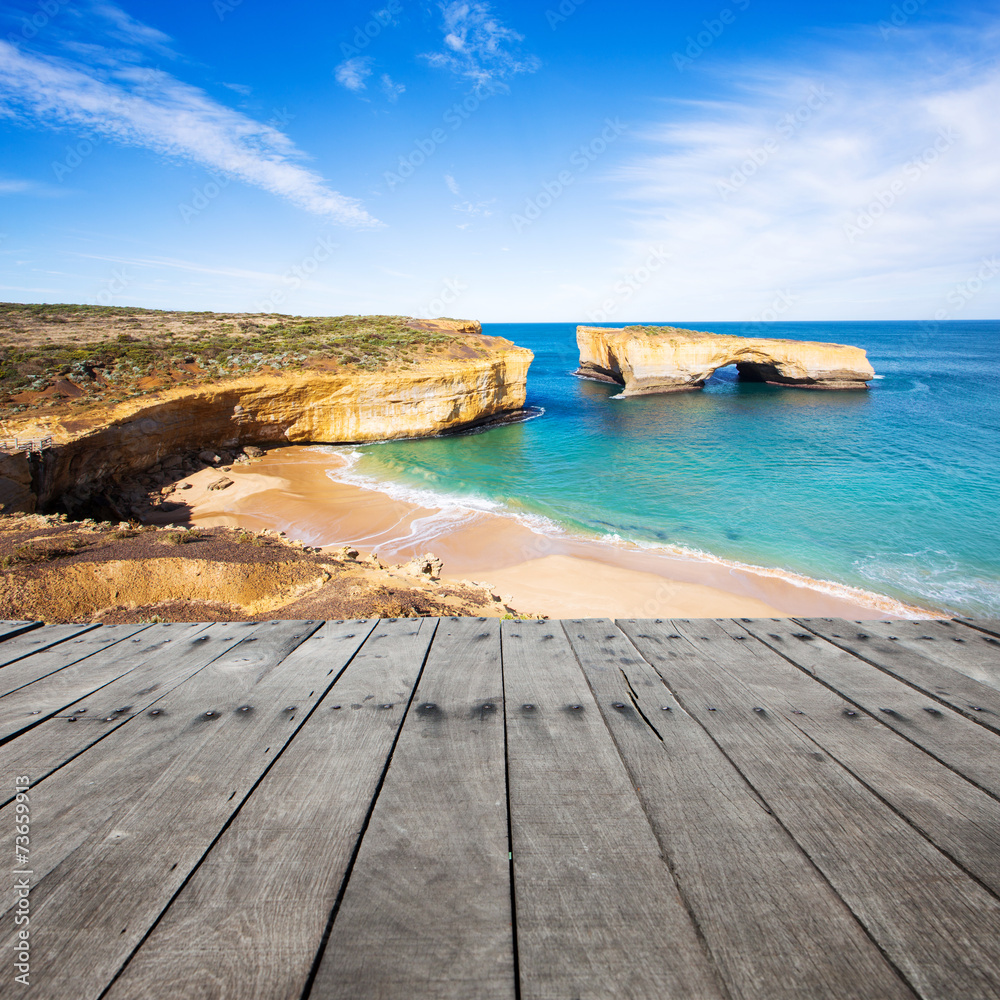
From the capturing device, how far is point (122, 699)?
6.19 ft

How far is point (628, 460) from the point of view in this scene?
79.8 feet

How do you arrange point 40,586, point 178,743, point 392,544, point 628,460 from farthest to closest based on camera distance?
point 628,460
point 392,544
point 40,586
point 178,743

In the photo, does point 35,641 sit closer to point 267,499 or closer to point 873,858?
point 873,858

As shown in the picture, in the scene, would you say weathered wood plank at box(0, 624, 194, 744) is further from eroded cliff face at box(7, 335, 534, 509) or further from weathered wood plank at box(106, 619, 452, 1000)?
eroded cliff face at box(7, 335, 534, 509)

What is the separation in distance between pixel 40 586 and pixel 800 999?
9373 mm

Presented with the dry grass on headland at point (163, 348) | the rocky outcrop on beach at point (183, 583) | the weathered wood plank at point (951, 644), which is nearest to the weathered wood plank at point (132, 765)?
the weathered wood plank at point (951, 644)

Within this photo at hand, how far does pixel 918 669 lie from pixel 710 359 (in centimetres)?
4674

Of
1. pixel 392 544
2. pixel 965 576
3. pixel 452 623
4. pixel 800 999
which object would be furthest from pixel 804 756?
pixel 965 576

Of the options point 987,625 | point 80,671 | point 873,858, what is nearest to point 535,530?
point 987,625

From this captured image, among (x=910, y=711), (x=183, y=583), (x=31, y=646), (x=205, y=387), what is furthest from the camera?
(x=205, y=387)

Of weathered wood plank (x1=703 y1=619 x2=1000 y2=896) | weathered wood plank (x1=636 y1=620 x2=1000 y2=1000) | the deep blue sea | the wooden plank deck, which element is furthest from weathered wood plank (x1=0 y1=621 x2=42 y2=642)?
the deep blue sea

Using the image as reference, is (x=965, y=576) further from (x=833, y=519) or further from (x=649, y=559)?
(x=649, y=559)

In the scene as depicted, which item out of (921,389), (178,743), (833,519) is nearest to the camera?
(178,743)

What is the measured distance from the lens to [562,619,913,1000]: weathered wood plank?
0.96 meters
